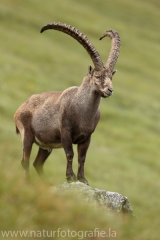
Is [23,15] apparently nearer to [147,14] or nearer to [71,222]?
[147,14]

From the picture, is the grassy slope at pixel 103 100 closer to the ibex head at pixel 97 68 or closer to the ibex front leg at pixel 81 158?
the ibex front leg at pixel 81 158

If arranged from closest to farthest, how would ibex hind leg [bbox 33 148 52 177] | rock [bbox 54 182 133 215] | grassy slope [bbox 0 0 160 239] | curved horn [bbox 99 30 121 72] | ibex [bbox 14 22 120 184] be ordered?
grassy slope [bbox 0 0 160 239]
rock [bbox 54 182 133 215]
ibex [bbox 14 22 120 184]
curved horn [bbox 99 30 121 72]
ibex hind leg [bbox 33 148 52 177]

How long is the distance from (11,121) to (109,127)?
39.5 feet

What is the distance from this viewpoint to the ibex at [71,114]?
50.8 feet

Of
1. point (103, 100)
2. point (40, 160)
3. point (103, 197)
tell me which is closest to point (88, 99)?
point (40, 160)

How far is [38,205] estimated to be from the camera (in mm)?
8312

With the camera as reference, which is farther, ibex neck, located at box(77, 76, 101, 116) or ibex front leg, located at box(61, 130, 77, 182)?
ibex neck, located at box(77, 76, 101, 116)

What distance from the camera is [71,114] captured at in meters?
15.7

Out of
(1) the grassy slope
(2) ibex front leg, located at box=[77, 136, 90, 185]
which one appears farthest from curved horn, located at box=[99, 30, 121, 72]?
(1) the grassy slope

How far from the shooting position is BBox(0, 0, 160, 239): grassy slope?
848cm

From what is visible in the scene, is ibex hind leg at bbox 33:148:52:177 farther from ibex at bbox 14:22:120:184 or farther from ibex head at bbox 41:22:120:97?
ibex head at bbox 41:22:120:97

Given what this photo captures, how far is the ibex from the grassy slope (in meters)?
1.18

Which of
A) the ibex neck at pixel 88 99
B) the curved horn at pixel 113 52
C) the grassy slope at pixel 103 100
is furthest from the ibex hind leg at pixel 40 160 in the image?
the curved horn at pixel 113 52

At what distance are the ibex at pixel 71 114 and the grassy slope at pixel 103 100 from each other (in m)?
1.18
